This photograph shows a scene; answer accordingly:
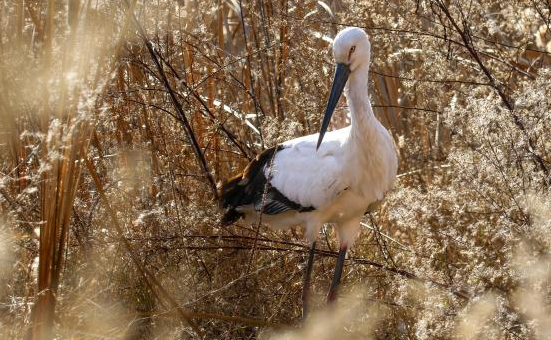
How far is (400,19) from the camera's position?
418 centimetres

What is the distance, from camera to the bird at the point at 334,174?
12.6 feet

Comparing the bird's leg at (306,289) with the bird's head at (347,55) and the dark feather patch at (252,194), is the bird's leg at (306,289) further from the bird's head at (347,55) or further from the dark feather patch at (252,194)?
the bird's head at (347,55)

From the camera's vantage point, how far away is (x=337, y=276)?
4.00 m

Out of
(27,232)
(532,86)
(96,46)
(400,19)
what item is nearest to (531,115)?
(532,86)

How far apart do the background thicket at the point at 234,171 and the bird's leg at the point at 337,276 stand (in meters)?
0.09

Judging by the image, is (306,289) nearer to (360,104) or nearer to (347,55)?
(360,104)

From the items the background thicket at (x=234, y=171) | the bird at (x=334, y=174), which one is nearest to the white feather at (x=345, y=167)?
the bird at (x=334, y=174)

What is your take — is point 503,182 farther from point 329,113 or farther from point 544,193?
point 329,113

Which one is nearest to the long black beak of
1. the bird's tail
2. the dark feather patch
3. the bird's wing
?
the bird's wing

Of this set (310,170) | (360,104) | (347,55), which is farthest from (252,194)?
(347,55)

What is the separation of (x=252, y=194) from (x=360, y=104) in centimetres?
71

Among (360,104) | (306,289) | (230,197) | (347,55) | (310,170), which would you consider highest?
(347,55)

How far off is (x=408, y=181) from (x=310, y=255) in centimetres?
111

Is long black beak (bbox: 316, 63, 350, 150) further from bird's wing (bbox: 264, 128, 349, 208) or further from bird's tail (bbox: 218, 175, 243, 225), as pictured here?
bird's tail (bbox: 218, 175, 243, 225)
